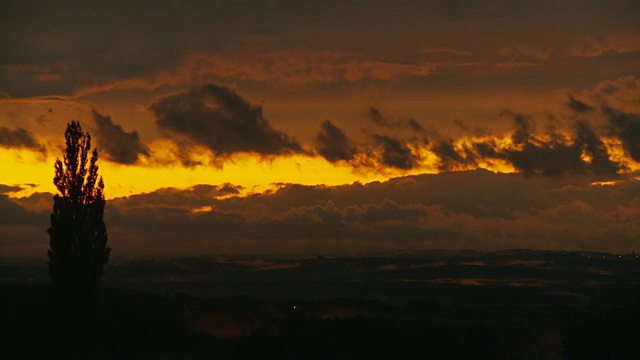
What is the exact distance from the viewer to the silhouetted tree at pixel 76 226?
93.8 metres

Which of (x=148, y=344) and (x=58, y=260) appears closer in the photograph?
(x=58, y=260)

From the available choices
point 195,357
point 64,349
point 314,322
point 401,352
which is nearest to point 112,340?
point 195,357

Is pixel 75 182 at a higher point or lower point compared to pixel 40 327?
higher

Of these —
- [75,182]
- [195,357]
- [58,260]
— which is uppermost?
[75,182]

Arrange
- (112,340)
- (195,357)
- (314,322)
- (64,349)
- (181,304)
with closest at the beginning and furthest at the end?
(64,349) → (112,340) → (195,357) → (314,322) → (181,304)

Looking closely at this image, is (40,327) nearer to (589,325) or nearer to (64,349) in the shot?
(64,349)

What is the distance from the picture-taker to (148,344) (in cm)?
12644

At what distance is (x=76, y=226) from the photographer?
9575 centimetres

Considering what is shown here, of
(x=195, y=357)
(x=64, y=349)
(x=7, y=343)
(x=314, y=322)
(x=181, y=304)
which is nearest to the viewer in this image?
(x=64, y=349)

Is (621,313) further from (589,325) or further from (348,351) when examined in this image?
(348,351)

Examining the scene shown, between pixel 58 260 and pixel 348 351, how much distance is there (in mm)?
37599

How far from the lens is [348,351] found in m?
117

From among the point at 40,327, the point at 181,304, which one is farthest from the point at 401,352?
the point at 181,304

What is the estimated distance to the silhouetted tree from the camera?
93.8m
